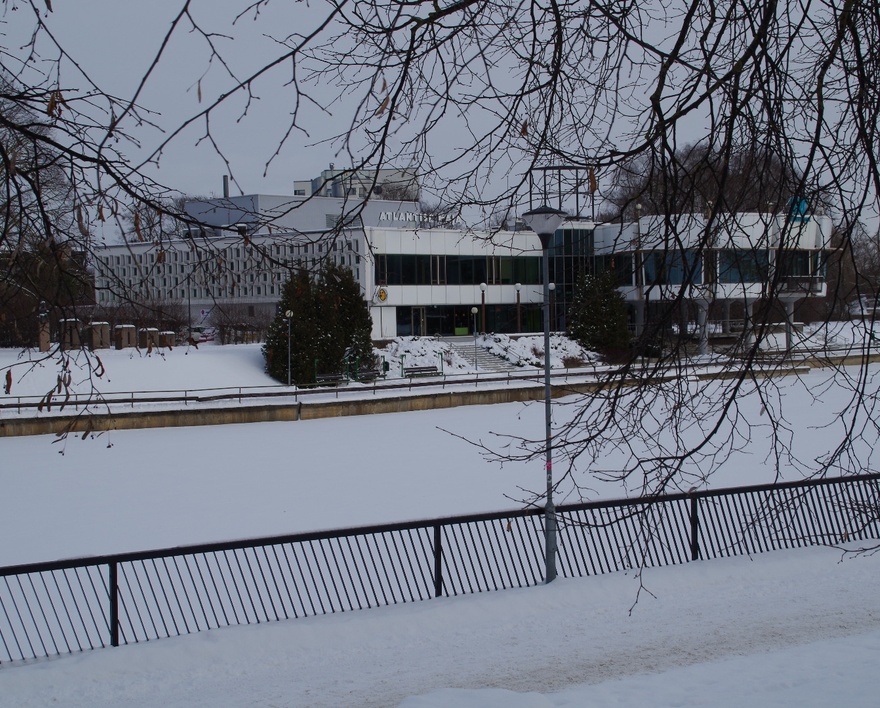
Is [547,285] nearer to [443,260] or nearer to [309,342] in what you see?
[309,342]

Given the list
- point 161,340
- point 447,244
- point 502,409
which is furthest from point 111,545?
point 447,244

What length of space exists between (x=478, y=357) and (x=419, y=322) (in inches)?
304

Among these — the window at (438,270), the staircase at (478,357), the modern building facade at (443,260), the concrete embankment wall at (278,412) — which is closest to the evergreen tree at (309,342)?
the modern building facade at (443,260)

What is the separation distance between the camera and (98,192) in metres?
4.38

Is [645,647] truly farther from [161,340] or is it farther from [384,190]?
[161,340]

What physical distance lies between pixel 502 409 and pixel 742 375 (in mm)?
29688

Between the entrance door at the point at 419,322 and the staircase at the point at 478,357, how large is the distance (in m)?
3.65

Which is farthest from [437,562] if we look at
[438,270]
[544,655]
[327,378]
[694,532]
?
[438,270]

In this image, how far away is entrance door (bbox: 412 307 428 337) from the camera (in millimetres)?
54062

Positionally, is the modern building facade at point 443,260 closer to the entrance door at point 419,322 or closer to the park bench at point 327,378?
the entrance door at point 419,322

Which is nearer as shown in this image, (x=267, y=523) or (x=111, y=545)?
(x=111, y=545)

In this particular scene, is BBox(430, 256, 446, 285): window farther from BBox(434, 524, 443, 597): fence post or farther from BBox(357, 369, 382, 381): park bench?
BBox(434, 524, 443, 597): fence post

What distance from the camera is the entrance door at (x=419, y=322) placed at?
177 feet

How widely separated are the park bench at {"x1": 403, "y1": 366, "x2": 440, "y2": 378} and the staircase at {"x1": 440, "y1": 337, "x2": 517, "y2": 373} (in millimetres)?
2616
